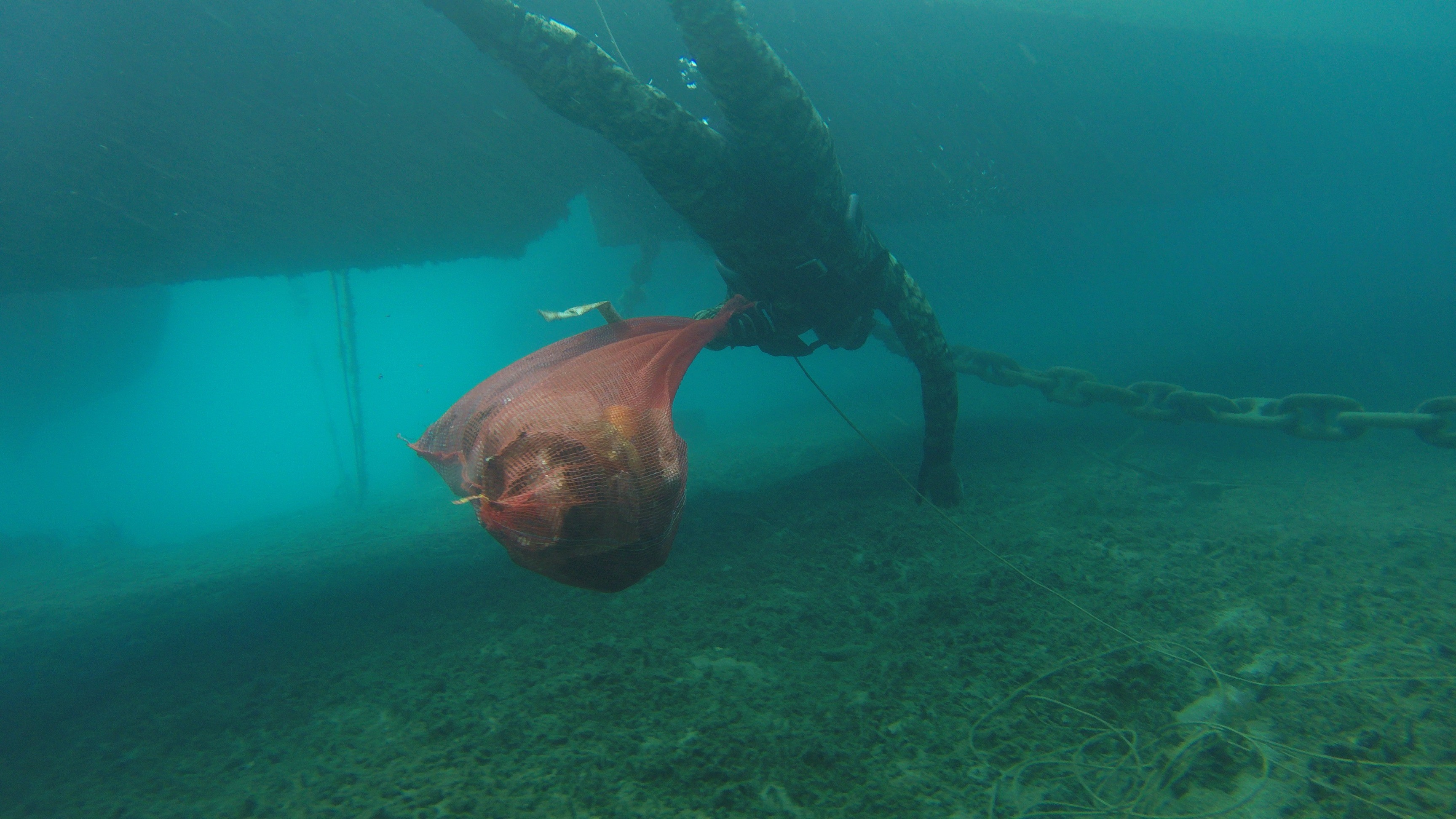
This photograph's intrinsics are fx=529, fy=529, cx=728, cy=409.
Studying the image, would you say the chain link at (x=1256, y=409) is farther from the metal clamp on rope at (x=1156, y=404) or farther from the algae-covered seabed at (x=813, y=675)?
the algae-covered seabed at (x=813, y=675)

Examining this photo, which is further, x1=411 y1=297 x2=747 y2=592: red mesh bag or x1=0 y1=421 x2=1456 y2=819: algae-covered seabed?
x1=0 y1=421 x2=1456 y2=819: algae-covered seabed

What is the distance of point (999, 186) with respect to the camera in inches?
384

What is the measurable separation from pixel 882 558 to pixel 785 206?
241 cm

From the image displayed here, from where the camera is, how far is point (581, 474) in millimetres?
1451

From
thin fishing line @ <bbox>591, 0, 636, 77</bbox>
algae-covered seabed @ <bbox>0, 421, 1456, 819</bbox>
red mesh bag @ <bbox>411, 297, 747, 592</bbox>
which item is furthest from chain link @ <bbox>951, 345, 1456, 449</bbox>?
thin fishing line @ <bbox>591, 0, 636, 77</bbox>

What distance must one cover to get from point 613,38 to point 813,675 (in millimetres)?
5315

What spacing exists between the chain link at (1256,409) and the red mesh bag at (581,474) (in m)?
4.42

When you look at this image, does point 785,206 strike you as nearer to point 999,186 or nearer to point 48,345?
point 999,186


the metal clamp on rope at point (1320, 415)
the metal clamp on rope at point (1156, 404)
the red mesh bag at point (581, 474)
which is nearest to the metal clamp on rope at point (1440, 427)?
the metal clamp on rope at point (1320, 415)

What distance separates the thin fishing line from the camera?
15.5 feet

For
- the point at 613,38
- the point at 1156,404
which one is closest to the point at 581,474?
the point at 613,38

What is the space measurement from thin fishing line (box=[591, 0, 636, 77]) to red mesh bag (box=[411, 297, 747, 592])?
367 cm

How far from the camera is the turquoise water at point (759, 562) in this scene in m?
1.97

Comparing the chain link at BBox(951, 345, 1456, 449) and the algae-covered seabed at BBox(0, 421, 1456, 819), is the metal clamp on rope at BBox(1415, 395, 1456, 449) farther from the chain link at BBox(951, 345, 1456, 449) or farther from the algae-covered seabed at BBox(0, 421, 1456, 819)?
the algae-covered seabed at BBox(0, 421, 1456, 819)
